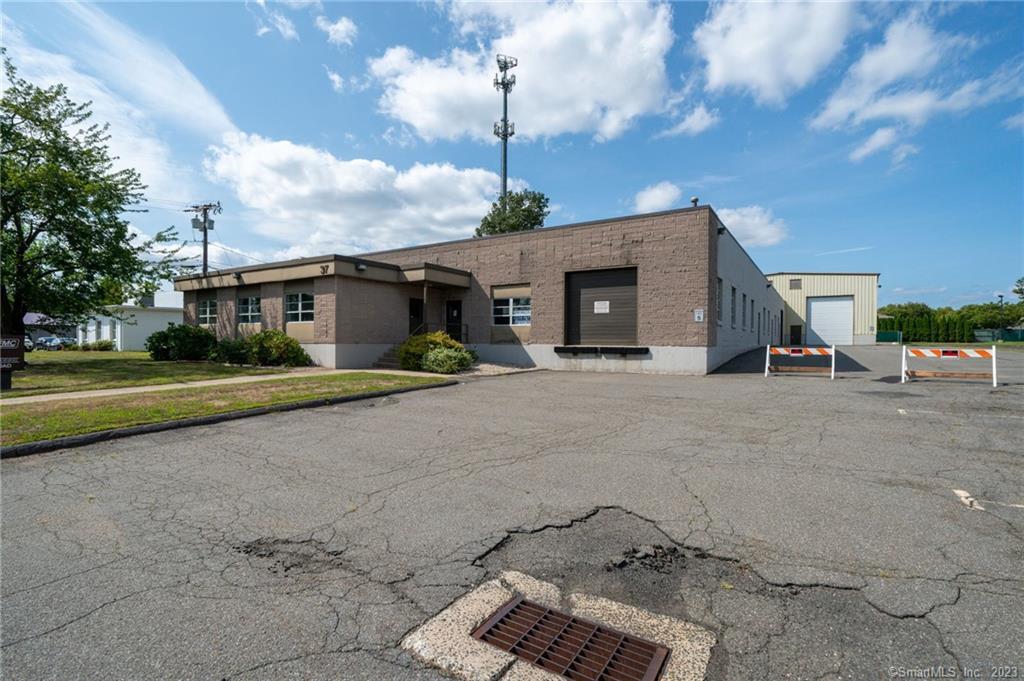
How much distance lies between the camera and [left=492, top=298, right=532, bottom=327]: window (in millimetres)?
21234

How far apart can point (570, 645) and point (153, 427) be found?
26.0 feet

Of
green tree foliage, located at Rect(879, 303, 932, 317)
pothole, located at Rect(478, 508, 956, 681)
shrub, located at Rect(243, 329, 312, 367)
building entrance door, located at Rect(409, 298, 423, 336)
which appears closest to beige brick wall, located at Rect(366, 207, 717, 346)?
building entrance door, located at Rect(409, 298, 423, 336)

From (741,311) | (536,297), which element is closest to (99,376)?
(536,297)

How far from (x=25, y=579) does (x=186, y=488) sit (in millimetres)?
1889

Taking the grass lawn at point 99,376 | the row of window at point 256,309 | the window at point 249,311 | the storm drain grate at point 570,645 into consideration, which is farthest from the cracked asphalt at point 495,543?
the window at point 249,311

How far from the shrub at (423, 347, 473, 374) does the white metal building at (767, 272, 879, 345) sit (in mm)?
37065

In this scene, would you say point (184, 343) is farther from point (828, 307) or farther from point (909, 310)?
point (909, 310)

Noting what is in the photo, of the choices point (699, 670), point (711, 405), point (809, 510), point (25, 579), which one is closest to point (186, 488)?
point (25, 579)

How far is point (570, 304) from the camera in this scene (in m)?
20.3

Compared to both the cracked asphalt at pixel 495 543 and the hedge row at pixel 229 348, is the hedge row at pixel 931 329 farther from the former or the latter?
the hedge row at pixel 229 348

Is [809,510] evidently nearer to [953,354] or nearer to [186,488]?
[186,488]

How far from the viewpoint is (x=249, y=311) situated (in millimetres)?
22406

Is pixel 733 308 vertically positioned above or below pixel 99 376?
above

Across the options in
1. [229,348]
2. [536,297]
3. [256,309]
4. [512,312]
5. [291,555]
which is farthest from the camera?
[256,309]
